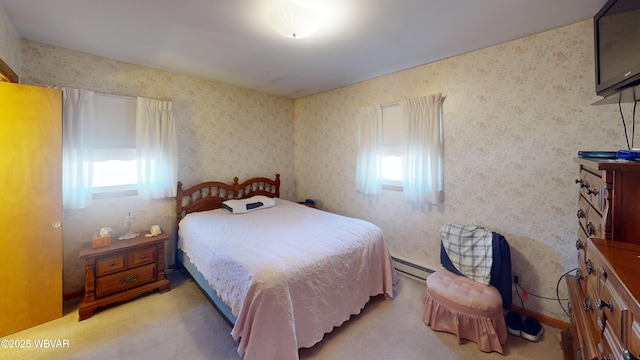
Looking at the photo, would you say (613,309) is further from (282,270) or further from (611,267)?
(282,270)

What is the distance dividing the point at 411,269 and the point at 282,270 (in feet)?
6.65

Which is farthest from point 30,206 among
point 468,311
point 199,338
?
Result: point 468,311

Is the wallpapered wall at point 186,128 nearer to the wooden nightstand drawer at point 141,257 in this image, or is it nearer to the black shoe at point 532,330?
the wooden nightstand drawer at point 141,257

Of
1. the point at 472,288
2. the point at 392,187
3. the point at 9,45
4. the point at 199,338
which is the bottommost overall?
the point at 199,338

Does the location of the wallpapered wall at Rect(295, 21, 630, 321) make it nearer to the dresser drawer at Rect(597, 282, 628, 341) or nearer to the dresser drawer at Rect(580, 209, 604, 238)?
the dresser drawer at Rect(580, 209, 604, 238)

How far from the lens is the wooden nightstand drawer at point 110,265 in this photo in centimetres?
236

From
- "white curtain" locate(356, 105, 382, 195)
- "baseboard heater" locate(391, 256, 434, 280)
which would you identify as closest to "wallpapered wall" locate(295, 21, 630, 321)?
"baseboard heater" locate(391, 256, 434, 280)

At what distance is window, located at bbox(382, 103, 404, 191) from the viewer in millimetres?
3223

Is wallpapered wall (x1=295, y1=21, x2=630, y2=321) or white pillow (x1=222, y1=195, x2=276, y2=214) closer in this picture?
wallpapered wall (x1=295, y1=21, x2=630, y2=321)

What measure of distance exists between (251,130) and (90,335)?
3013 mm

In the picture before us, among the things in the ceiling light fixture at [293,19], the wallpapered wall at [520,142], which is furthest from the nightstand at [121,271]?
the wallpapered wall at [520,142]

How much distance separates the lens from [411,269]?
3094 mm

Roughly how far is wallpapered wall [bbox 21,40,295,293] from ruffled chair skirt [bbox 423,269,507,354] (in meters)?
3.10

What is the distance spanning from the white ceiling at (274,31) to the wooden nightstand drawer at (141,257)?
2128mm
